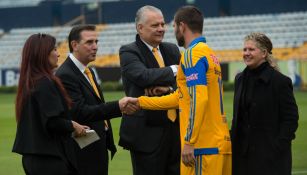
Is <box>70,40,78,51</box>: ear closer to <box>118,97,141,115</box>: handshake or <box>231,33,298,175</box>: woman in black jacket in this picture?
<box>118,97,141,115</box>: handshake

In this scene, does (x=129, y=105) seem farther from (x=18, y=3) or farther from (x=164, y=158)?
(x=18, y=3)

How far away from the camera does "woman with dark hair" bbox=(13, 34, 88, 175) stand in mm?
5262

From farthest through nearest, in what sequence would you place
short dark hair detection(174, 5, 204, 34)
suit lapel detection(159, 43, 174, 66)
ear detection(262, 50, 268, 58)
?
suit lapel detection(159, 43, 174, 66)
ear detection(262, 50, 268, 58)
short dark hair detection(174, 5, 204, 34)

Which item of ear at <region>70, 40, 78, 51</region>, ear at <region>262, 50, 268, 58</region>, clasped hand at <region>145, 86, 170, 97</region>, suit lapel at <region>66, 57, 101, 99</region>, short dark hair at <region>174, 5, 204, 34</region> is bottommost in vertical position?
clasped hand at <region>145, 86, 170, 97</region>

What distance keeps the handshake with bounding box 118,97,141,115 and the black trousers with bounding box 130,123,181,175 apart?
45 cm

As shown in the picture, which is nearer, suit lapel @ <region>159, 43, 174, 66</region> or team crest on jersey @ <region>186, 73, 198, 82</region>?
team crest on jersey @ <region>186, 73, 198, 82</region>

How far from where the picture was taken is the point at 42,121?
5.26 metres

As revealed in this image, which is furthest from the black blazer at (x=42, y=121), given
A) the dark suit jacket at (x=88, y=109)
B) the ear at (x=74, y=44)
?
the ear at (x=74, y=44)

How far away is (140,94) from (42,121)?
5.10ft

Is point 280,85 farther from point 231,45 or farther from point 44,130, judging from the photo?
point 231,45

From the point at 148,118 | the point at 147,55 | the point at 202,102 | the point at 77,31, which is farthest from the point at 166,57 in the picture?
the point at 202,102


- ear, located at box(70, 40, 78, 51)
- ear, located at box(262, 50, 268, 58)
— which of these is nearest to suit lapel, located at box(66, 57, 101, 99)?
ear, located at box(70, 40, 78, 51)

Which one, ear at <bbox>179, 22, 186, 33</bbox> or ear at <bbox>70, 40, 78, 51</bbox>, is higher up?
ear at <bbox>179, 22, 186, 33</bbox>

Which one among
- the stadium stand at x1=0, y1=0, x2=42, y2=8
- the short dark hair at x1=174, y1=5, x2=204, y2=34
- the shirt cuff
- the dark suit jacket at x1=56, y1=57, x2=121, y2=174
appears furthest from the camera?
the stadium stand at x1=0, y1=0, x2=42, y2=8
